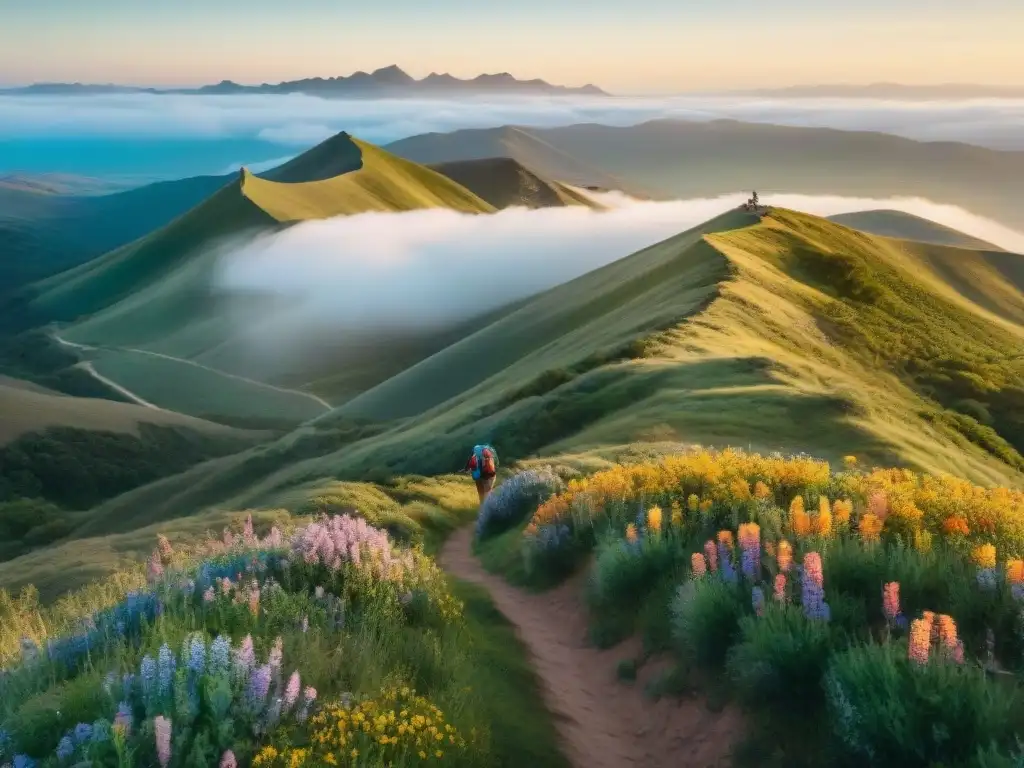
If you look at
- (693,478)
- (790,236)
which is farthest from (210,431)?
(693,478)

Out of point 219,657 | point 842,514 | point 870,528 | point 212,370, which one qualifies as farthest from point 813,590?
point 212,370

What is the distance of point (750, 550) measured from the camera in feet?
24.5

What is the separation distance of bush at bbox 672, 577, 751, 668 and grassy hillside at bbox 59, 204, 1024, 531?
1721cm

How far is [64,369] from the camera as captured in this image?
146375 millimetres

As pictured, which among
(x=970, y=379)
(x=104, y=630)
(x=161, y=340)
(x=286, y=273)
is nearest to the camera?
(x=104, y=630)

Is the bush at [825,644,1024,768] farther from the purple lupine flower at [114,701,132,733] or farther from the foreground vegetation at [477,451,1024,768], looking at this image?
the purple lupine flower at [114,701,132,733]

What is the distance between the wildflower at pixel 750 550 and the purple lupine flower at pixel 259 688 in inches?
162

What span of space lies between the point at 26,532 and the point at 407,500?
154 ft

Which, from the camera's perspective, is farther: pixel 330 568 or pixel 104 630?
pixel 330 568

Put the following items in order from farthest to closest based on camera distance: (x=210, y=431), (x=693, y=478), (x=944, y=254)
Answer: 1. (x=944, y=254)
2. (x=210, y=431)
3. (x=693, y=478)

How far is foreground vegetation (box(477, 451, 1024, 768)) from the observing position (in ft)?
17.7

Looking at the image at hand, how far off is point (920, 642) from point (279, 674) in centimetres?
423

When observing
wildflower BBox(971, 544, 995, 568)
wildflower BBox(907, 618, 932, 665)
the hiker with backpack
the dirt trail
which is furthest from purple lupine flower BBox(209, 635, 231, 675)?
the hiker with backpack

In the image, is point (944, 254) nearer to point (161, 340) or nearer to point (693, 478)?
point (693, 478)
